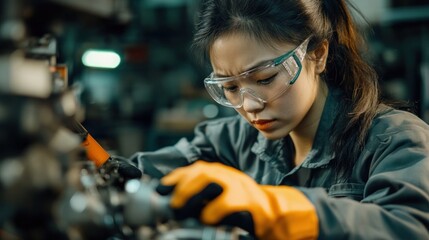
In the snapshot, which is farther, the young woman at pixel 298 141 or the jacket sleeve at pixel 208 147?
the jacket sleeve at pixel 208 147

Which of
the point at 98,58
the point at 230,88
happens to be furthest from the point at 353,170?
the point at 98,58

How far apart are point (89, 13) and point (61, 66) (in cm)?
37

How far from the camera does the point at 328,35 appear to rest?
1571 millimetres

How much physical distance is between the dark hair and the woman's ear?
21mm

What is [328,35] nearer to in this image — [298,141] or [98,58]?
[298,141]

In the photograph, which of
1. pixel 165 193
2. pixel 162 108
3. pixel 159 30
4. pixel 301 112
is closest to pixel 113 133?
pixel 162 108

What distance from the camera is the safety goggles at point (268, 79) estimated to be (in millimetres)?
1386

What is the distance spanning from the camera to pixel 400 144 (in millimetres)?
1252

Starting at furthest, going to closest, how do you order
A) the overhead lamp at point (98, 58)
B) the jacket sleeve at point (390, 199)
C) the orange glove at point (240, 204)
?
the overhead lamp at point (98, 58)
the jacket sleeve at point (390, 199)
the orange glove at point (240, 204)

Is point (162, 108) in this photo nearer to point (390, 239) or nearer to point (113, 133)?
→ point (113, 133)

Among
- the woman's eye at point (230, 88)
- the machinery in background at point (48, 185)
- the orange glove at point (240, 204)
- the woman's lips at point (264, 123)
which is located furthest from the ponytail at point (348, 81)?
the machinery in background at point (48, 185)

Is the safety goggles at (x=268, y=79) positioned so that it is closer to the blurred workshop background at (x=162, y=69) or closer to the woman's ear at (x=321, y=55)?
the woman's ear at (x=321, y=55)

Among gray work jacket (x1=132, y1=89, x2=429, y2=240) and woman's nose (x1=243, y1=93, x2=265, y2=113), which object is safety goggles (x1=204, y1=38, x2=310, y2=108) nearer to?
woman's nose (x1=243, y1=93, x2=265, y2=113)

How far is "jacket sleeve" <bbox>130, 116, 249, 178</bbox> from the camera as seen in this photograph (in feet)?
5.79
